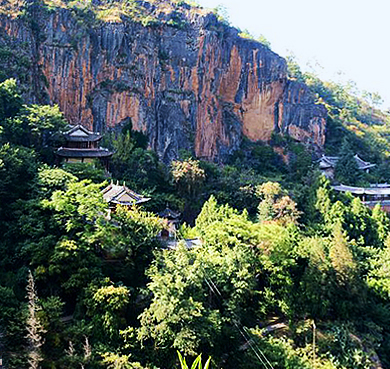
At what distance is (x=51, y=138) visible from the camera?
21641 mm

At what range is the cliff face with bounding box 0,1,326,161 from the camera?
27.0 m

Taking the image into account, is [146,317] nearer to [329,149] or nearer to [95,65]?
[95,65]

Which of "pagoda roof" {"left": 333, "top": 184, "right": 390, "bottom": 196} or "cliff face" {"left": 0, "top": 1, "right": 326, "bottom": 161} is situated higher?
"cliff face" {"left": 0, "top": 1, "right": 326, "bottom": 161}

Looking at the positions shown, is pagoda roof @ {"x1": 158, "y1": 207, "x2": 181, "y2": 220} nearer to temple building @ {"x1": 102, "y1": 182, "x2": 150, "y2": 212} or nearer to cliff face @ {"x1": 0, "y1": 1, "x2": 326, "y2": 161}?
temple building @ {"x1": 102, "y1": 182, "x2": 150, "y2": 212}

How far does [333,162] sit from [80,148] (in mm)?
19337

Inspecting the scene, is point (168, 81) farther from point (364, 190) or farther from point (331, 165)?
point (364, 190)

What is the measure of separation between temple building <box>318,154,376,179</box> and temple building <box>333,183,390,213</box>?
3313 millimetres

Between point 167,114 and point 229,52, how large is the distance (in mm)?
7379

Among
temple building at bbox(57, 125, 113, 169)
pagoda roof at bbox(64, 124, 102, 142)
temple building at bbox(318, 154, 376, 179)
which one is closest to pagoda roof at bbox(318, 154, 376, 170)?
temple building at bbox(318, 154, 376, 179)

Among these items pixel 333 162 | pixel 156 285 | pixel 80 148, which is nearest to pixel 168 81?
pixel 80 148

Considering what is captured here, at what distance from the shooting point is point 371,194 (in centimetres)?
2798

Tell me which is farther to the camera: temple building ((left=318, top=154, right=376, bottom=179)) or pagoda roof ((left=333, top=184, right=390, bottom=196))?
temple building ((left=318, top=154, right=376, bottom=179))

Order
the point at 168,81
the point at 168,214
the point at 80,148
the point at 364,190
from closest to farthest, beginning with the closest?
the point at 168,214 → the point at 80,148 → the point at 364,190 → the point at 168,81

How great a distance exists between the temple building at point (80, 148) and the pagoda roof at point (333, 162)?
54.7ft
